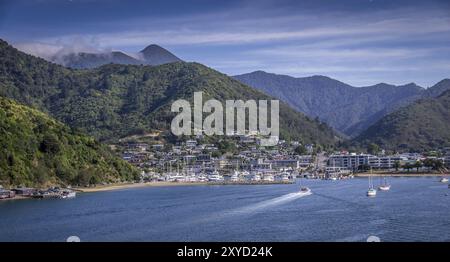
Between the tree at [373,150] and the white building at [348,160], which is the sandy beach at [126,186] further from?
the tree at [373,150]

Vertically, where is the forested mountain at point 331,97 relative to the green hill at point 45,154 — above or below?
above

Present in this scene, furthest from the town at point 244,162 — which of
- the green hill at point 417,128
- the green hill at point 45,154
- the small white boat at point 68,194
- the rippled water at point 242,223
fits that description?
the rippled water at point 242,223

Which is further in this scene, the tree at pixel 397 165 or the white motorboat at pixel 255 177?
the tree at pixel 397 165

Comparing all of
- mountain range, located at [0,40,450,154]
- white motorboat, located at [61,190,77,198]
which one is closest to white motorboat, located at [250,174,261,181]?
mountain range, located at [0,40,450,154]

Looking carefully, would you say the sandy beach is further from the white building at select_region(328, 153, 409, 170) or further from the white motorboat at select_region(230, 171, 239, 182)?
the white building at select_region(328, 153, 409, 170)

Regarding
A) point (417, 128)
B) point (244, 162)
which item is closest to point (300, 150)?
point (244, 162)

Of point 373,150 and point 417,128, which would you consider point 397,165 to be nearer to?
point 373,150
